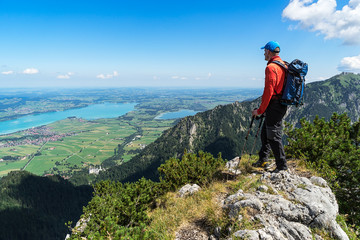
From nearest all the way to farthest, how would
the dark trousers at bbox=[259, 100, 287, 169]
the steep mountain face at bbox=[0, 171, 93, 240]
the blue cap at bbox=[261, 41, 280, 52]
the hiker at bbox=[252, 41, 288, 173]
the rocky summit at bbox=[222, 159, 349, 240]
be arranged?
the rocky summit at bbox=[222, 159, 349, 240] → the hiker at bbox=[252, 41, 288, 173] → the dark trousers at bbox=[259, 100, 287, 169] → the blue cap at bbox=[261, 41, 280, 52] → the steep mountain face at bbox=[0, 171, 93, 240]

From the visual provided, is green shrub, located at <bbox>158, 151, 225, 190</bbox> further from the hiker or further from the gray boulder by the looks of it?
the gray boulder

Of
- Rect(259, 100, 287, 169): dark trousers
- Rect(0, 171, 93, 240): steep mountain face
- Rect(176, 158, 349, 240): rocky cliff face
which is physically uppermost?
Rect(259, 100, 287, 169): dark trousers

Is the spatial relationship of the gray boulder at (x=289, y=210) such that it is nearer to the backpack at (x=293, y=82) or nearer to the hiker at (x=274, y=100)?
the hiker at (x=274, y=100)

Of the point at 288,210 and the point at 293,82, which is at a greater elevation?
the point at 293,82

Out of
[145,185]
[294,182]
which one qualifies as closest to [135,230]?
[294,182]

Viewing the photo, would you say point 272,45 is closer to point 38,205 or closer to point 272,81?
point 272,81

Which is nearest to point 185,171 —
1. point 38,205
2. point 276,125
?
point 276,125

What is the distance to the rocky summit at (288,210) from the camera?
458cm

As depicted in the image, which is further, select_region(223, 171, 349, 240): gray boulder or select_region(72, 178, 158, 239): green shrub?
select_region(72, 178, 158, 239): green shrub

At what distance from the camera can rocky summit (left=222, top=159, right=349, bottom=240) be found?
4.58 meters

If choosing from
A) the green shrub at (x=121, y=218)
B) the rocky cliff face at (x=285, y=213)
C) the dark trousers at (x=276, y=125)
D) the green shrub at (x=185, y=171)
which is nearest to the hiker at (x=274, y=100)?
the dark trousers at (x=276, y=125)

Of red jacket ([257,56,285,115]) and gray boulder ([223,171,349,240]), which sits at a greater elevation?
red jacket ([257,56,285,115])

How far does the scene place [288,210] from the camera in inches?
204

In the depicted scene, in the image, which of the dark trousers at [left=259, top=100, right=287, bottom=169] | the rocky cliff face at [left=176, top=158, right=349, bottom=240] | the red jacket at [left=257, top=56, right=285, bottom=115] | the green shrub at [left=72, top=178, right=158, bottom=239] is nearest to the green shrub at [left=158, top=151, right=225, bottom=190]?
the green shrub at [left=72, top=178, right=158, bottom=239]
